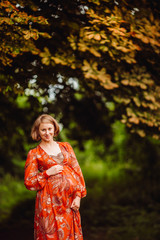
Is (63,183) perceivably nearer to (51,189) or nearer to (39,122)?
(51,189)

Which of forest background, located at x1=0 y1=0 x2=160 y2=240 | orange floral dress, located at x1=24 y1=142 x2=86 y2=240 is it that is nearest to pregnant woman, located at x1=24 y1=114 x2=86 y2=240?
orange floral dress, located at x1=24 y1=142 x2=86 y2=240

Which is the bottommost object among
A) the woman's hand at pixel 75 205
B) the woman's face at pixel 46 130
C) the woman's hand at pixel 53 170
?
the woman's hand at pixel 75 205

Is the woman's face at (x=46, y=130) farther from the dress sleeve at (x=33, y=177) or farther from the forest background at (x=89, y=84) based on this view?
the forest background at (x=89, y=84)

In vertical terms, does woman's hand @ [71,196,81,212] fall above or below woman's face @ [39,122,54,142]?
below

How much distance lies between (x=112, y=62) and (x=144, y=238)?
350 centimetres

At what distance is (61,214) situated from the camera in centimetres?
235

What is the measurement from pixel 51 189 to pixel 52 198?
0.27ft

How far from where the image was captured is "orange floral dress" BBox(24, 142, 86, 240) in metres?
2.31

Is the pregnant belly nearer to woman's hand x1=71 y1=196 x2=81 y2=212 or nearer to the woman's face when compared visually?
woman's hand x1=71 y1=196 x2=81 y2=212

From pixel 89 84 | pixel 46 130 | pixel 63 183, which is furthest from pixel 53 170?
pixel 89 84

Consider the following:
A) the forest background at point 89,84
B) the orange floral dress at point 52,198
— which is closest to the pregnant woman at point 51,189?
the orange floral dress at point 52,198

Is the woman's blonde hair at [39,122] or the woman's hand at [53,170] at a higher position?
the woman's blonde hair at [39,122]

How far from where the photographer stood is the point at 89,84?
3689 millimetres

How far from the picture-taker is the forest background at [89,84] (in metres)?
2.90
